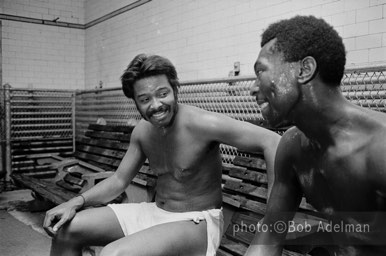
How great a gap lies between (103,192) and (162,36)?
5.25 m

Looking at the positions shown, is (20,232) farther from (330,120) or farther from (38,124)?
(330,120)

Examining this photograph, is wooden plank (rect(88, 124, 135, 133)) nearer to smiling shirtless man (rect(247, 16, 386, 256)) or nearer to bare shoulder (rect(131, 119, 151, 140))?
bare shoulder (rect(131, 119, 151, 140))

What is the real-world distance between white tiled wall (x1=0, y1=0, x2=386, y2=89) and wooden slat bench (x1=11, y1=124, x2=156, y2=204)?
5.65 feet

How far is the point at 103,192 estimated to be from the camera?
2219 millimetres

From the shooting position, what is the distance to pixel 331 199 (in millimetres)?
1171

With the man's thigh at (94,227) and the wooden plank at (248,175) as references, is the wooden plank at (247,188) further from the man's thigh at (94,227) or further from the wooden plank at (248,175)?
the man's thigh at (94,227)

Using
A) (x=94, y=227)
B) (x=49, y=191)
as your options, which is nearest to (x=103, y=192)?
(x=94, y=227)

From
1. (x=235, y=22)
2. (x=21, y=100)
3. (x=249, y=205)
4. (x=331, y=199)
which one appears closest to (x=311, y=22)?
(x=331, y=199)

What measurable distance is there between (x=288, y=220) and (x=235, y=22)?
462 centimetres

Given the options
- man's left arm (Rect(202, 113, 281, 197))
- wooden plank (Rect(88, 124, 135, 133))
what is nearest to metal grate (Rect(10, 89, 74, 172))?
wooden plank (Rect(88, 124, 135, 133))

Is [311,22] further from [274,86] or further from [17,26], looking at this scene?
[17,26]

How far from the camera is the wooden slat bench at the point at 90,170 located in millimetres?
4473

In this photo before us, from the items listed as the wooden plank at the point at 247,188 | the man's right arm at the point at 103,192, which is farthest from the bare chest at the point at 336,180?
the wooden plank at the point at 247,188

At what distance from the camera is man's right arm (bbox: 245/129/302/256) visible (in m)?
1.33
